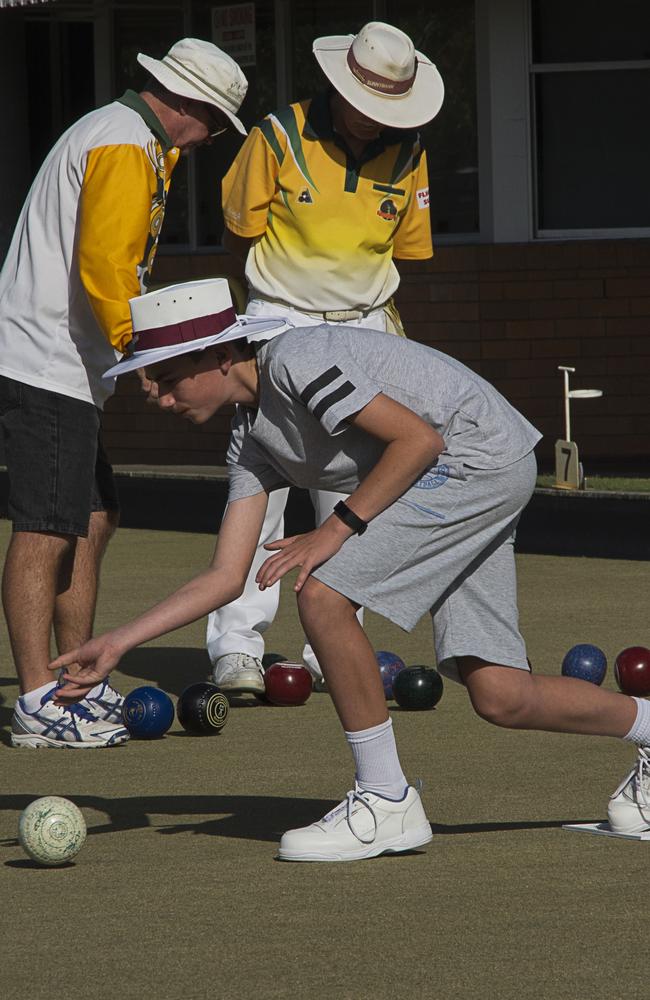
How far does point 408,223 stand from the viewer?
6434 mm

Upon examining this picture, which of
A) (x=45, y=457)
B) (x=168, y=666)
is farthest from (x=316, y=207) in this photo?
(x=168, y=666)

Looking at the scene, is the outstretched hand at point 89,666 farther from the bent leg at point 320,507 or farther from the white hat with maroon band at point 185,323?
the bent leg at point 320,507

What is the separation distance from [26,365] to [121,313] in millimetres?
400

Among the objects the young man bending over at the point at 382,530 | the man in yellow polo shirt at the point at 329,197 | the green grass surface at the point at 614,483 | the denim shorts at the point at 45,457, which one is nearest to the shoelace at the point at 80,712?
the denim shorts at the point at 45,457

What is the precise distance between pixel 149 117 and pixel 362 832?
7.80ft

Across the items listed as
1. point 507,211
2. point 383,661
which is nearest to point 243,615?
point 383,661

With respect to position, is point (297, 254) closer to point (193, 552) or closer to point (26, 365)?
point (26, 365)

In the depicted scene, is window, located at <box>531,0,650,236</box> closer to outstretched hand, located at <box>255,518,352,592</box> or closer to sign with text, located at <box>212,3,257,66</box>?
sign with text, located at <box>212,3,257,66</box>

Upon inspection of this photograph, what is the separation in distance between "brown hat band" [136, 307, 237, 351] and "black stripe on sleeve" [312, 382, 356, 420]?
341 mm

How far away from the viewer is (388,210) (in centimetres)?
620

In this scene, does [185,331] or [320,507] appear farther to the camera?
[320,507]

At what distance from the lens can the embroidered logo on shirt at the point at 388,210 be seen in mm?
6168

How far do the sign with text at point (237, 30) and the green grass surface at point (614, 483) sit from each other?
14.6 feet

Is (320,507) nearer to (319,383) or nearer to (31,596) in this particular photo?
(31,596)
